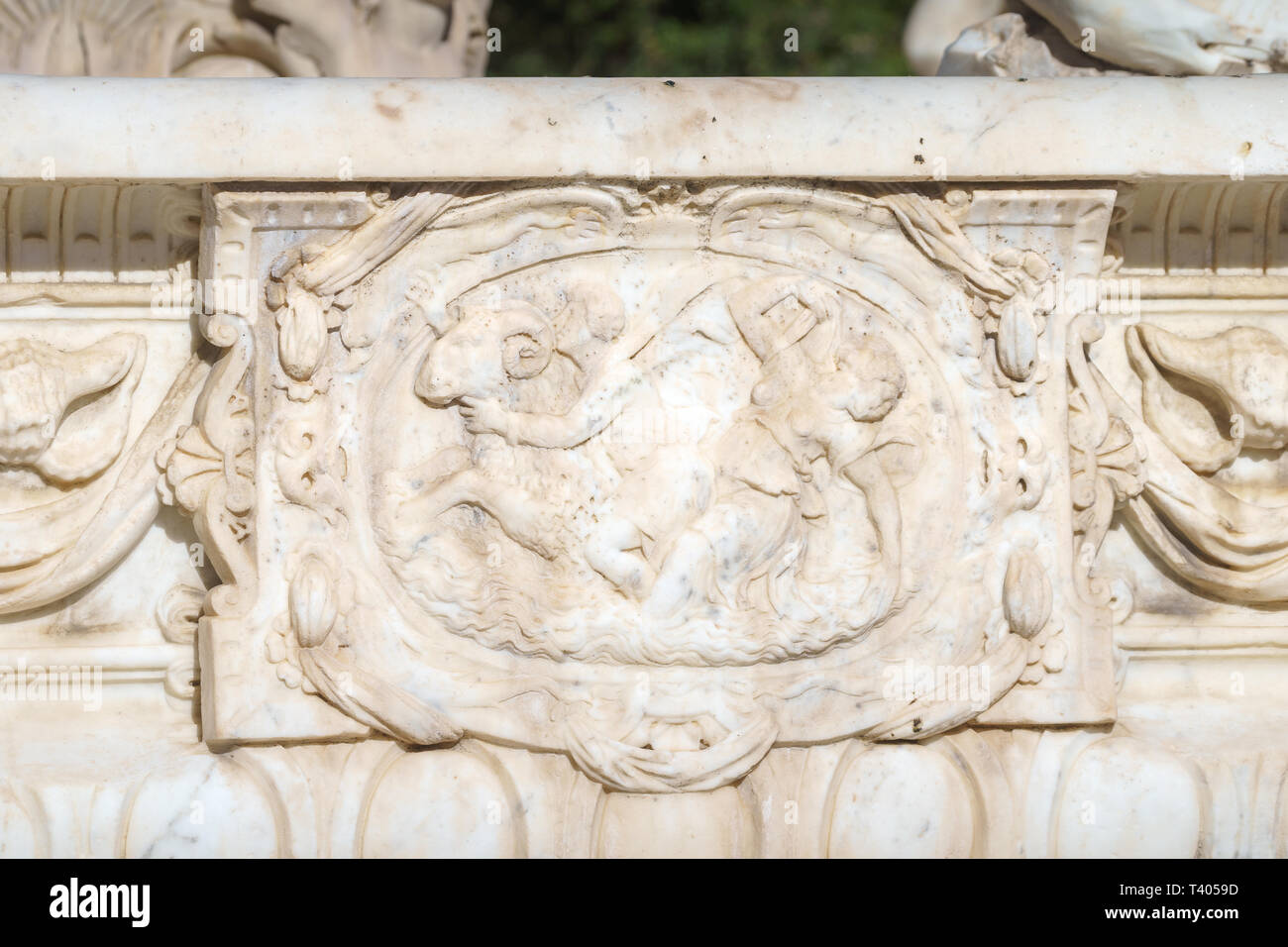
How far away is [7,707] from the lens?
258 centimetres

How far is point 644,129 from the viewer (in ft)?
7.82

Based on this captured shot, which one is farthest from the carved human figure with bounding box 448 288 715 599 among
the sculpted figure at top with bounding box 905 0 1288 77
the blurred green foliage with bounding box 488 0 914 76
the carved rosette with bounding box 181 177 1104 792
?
the blurred green foliage with bounding box 488 0 914 76

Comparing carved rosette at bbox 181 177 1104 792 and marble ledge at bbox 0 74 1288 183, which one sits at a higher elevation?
marble ledge at bbox 0 74 1288 183

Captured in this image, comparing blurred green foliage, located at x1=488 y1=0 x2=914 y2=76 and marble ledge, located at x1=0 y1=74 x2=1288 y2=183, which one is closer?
marble ledge, located at x1=0 y1=74 x2=1288 y2=183

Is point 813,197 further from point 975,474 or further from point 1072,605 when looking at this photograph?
point 1072,605

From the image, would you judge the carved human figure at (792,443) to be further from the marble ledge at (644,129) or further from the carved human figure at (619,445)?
the marble ledge at (644,129)

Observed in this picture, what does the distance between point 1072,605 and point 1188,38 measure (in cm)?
95

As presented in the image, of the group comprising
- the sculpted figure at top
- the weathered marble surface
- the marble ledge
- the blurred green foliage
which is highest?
the blurred green foliage

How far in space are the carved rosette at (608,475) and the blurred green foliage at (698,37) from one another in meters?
4.45

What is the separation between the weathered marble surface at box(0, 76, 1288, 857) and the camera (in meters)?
2.41

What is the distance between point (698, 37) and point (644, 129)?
4.68 metres

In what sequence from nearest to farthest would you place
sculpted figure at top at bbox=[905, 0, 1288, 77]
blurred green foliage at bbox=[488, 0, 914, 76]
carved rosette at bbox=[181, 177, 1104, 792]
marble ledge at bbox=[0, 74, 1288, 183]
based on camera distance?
marble ledge at bbox=[0, 74, 1288, 183] → carved rosette at bbox=[181, 177, 1104, 792] → sculpted figure at top at bbox=[905, 0, 1288, 77] → blurred green foliage at bbox=[488, 0, 914, 76]

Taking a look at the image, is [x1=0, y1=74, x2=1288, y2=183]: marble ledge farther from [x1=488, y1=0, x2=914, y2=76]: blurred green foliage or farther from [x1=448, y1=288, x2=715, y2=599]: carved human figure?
[x1=488, y1=0, x2=914, y2=76]: blurred green foliage

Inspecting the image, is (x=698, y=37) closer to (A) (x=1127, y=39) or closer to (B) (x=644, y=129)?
(A) (x=1127, y=39)
